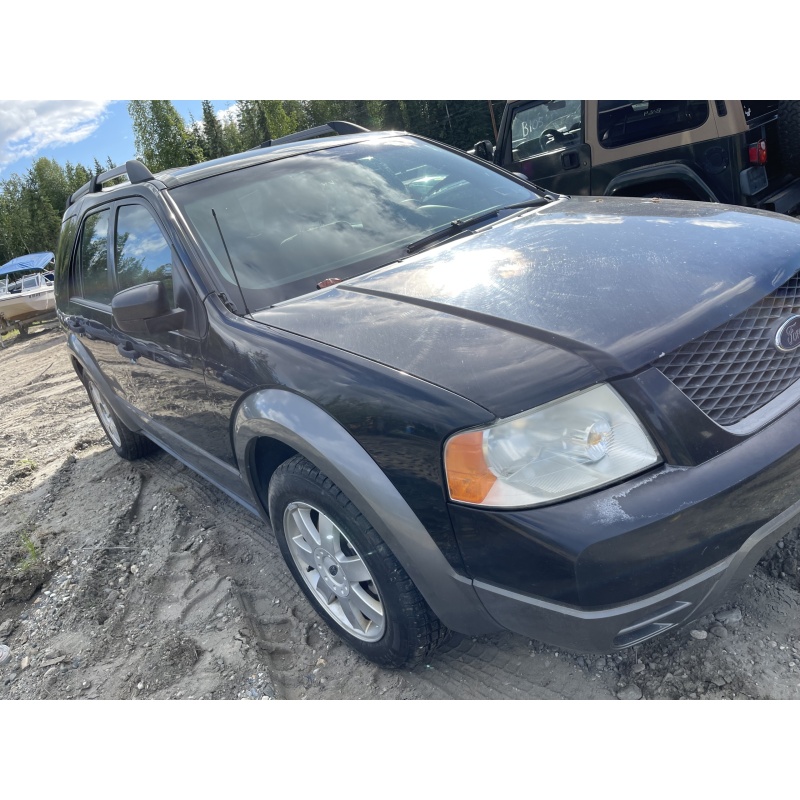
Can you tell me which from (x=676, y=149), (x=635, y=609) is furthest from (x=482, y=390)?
(x=676, y=149)

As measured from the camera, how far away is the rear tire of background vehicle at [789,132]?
493cm

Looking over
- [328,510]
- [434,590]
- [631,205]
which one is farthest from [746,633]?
[631,205]

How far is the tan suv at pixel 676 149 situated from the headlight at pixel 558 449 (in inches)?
130

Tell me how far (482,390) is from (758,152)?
14.9ft

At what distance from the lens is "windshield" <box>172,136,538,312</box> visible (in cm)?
251

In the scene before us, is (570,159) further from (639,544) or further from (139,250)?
(639,544)

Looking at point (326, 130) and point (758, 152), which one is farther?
point (758, 152)

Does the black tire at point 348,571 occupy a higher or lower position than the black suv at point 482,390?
lower

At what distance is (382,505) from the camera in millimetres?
1834

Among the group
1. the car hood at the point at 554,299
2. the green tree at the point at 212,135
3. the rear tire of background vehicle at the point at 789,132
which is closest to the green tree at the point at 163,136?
the green tree at the point at 212,135

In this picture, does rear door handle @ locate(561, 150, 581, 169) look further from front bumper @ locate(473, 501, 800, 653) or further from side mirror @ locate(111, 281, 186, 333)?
front bumper @ locate(473, 501, 800, 653)

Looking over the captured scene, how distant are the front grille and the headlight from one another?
0.19 meters

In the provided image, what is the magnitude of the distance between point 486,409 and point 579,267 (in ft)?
2.22

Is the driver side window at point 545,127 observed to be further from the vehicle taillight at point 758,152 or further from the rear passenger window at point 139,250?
the rear passenger window at point 139,250
